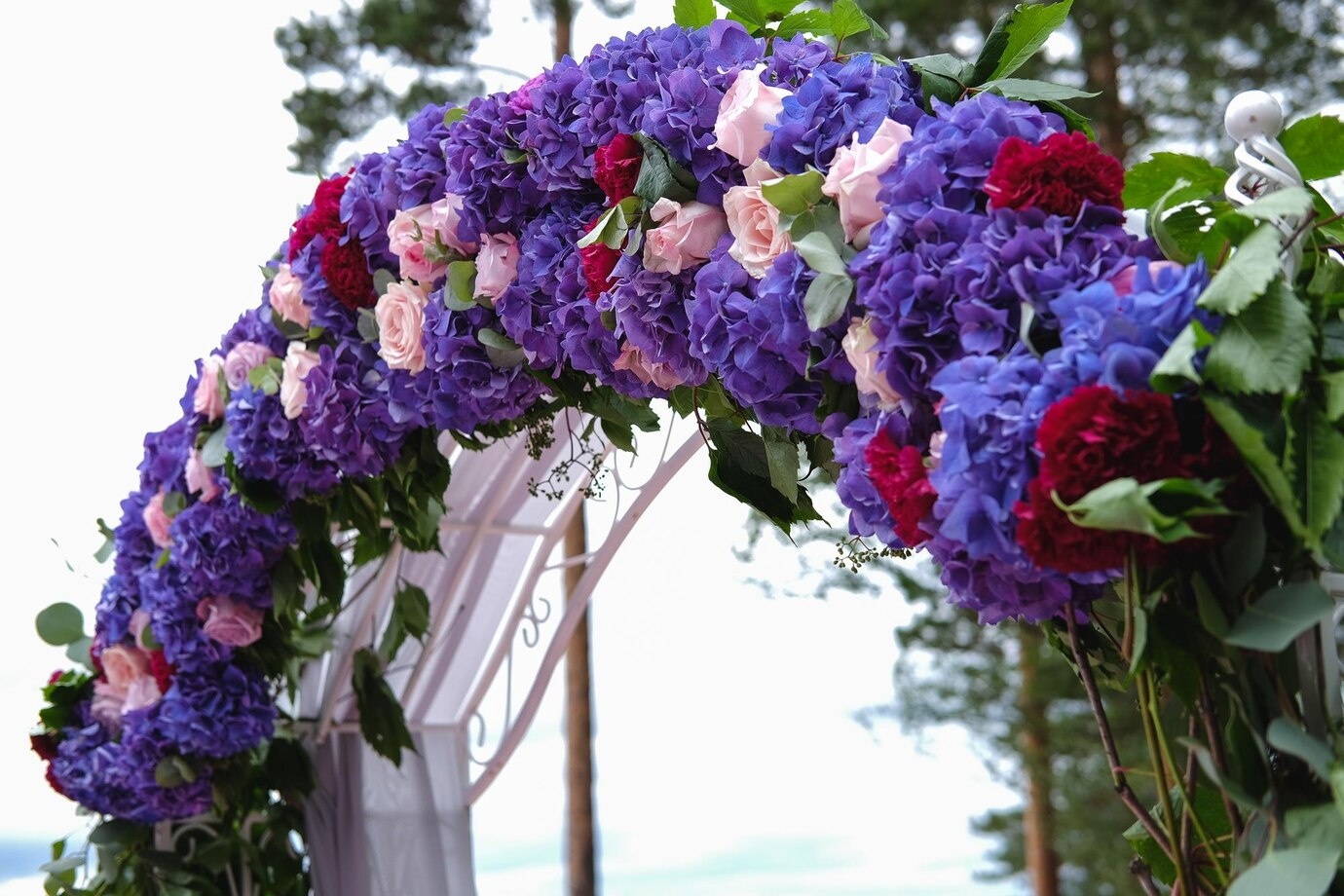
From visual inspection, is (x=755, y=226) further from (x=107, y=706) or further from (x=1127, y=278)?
(x=107, y=706)

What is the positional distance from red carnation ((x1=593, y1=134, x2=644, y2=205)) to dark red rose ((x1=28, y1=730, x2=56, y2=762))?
2028mm

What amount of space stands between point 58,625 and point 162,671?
1.86 ft

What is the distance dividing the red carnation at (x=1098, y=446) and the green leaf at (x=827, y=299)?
25cm

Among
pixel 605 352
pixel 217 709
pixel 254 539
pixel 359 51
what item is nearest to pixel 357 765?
pixel 217 709

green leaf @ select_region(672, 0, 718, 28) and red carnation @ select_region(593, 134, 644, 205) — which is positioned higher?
green leaf @ select_region(672, 0, 718, 28)

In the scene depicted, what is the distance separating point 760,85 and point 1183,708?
0.70 metres

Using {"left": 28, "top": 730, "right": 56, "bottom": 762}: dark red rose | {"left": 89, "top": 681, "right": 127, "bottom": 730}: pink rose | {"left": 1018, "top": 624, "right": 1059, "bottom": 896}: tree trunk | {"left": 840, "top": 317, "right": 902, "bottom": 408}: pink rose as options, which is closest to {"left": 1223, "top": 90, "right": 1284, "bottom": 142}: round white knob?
{"left": 840, "top": 317, "right": 902, "bottom": 408}: pink rose

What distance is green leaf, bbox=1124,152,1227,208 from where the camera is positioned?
112 centimetres

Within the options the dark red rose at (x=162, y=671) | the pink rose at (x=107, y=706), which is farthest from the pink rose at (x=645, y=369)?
the pink rose at (x=107, y=706)

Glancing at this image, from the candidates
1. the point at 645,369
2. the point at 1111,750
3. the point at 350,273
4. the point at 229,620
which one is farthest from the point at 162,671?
the point at 1111,750

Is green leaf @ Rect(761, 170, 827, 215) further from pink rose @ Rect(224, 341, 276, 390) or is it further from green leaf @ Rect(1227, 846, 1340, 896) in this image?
pink rose @ Rect(224, 341, 276, 390)

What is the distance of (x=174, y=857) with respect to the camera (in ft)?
8.59

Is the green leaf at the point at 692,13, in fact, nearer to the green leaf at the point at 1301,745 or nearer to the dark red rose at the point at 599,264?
the dark red rose at the point at 599,264

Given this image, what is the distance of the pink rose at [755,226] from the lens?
4.02ft
